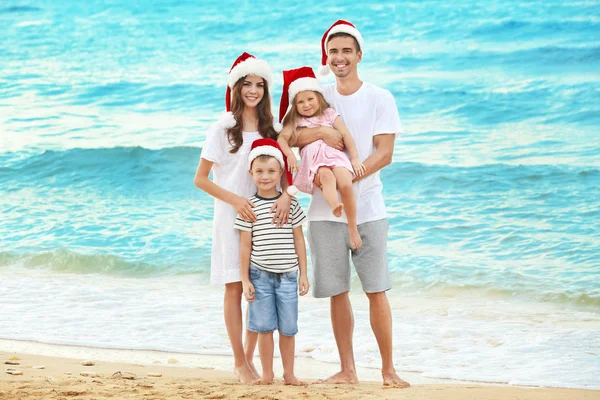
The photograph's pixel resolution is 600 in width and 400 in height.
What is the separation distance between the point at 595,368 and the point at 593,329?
104 centimetres

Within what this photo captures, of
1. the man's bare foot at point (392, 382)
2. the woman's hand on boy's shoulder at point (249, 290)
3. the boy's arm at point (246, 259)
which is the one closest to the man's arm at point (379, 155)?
the boy's arm at point (246, 259)

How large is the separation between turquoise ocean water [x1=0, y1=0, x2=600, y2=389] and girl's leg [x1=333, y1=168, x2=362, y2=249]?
4.42 ft

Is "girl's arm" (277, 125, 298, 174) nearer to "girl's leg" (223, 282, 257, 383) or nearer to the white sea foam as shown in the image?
"girl's leg" (223, 282, 257, 383)

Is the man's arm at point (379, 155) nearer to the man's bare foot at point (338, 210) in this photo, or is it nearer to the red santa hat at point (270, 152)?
the man's bare foot at point (338, 210)

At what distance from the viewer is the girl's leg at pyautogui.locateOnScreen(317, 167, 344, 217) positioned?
157 inches

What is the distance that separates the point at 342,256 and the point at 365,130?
0.65m

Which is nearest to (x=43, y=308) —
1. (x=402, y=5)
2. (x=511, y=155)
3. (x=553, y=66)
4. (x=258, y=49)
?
(x=511, y=155)

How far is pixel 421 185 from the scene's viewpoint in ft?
35.4

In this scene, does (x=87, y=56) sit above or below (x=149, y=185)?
above

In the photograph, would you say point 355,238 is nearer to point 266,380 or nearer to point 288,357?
point 288,357

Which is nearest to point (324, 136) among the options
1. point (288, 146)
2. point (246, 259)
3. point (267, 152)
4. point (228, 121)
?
point (288, 146)

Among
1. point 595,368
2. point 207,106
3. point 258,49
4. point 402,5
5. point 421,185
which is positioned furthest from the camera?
point 402,5

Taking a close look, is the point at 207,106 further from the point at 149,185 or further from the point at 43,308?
the point at 43,308

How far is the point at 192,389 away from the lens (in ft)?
13.3
